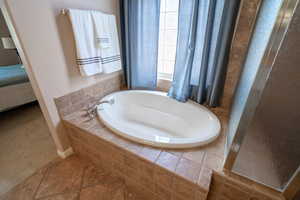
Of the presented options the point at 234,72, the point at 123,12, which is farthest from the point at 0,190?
the point at 234,72

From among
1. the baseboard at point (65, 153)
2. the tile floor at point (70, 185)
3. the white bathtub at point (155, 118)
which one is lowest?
the tile floor at point (70, 185)

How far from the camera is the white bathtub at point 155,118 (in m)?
1.28

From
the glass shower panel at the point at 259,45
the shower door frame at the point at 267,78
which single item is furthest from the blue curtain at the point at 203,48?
the shower door frame at the point at 267,78

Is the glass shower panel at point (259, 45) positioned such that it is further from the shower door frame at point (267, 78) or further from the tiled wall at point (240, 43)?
the tiled wall at point (240, 43)

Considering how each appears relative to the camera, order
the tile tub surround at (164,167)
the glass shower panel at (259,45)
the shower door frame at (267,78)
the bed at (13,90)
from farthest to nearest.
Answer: the bed at (13,90) < the tile tub surround at (164,167) < the glass shower panel at (259,45) < the shower door frame at (267,78)

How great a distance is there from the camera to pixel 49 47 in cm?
128

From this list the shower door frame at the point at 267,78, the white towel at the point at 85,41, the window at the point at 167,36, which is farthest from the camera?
the window at the point at 167,36

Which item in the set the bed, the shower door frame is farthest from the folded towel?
the bed

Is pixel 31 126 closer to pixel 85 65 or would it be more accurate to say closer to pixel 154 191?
pixel 85 65

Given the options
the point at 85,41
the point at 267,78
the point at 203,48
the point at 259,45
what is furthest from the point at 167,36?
the point at 267,78

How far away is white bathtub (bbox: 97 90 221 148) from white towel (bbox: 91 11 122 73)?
427mm

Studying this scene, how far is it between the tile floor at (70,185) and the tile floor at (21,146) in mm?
129

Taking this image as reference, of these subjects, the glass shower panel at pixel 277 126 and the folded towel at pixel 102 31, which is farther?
the folded towel at pixel 102 31

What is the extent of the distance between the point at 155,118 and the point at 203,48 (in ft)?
3.46
